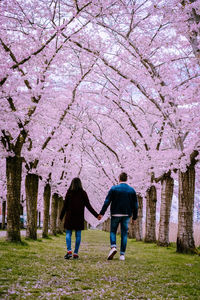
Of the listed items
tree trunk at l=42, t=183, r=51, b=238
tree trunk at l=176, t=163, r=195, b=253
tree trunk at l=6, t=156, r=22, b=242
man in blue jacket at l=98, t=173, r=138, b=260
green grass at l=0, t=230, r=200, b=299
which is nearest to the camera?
green grass at l=0, t=230, r=200, b=299

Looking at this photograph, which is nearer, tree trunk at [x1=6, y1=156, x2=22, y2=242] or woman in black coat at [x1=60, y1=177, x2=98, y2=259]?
woman in black coat at [x1=60, y1=177, x2=98, y2=259]

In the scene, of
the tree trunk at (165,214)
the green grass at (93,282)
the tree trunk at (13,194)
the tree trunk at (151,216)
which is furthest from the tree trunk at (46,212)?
the green grass at (93,282)

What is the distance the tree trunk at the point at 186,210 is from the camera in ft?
40.2

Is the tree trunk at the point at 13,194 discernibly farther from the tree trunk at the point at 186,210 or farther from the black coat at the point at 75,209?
the tree trunk at the point at 186,210

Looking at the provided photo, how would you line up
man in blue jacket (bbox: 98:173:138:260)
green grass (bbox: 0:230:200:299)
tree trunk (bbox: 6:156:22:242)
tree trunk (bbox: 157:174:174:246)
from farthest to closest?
tree trunk (bbox: 157:174:174:246) → tree trunk (bbox: 6:156:22:242) → man in blue jacket (bbox: 98:173:138:260) → green grass (bbox: 0:230:200:299)

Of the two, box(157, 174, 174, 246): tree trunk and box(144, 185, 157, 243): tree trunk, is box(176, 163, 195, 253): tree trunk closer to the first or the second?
box(157, 174, 174, 246): tree trunk

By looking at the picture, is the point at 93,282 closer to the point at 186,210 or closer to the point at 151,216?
the point at 186,210

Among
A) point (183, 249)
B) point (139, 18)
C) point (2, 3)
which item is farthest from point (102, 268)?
point (139, 18)

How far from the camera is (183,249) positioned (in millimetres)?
12203

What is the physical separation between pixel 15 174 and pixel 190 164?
22.2 feet

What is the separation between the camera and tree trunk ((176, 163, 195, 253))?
482 inches

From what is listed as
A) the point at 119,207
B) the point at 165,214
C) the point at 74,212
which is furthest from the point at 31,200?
the point at 119,207

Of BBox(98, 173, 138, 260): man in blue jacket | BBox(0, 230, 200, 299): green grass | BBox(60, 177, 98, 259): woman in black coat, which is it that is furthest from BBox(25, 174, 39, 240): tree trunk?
BBox(0, 230, 200, 299): green grass

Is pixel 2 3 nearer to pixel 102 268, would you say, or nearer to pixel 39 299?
pixel 102 268
